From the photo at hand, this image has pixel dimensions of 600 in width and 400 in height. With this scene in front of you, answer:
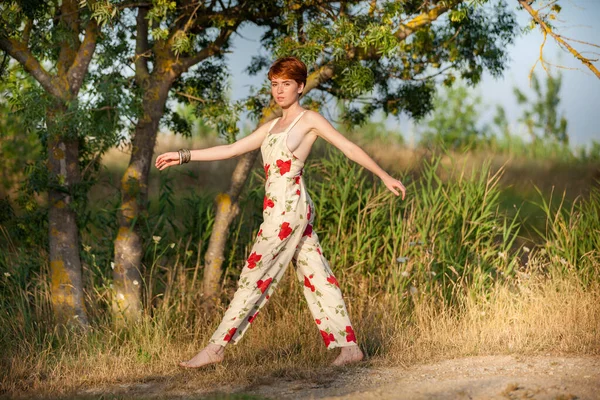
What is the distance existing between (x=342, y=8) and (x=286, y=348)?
321 cm

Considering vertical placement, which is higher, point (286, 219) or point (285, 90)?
point (285, 90)

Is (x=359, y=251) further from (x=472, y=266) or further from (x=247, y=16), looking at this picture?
(x=247, y=16)

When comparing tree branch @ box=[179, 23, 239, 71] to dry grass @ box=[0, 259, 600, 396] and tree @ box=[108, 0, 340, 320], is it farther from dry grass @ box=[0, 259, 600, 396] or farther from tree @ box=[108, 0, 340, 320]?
dry grass @ box=[0, 259, 600, 396]

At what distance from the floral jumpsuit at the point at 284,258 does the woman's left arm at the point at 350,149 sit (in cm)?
14

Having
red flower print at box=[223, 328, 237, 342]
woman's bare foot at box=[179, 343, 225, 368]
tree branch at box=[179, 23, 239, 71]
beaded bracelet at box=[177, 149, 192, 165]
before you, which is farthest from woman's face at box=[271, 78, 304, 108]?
tree branch at box=[179, 23, 239, 71]

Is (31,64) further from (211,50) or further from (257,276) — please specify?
(257,276)

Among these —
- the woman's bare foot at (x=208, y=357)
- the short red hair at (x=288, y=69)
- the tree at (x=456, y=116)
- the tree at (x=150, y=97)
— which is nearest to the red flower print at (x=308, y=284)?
the woman's bare foot at (x=208, y=357)

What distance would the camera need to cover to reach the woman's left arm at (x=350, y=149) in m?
5.25

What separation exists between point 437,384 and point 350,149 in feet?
5.14

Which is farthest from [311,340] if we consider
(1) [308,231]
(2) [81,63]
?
(2) [81,63]

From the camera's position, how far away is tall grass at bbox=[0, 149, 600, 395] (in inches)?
239

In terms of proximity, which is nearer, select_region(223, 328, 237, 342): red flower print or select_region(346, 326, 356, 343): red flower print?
select_region(223, 328, 237, 342): red flower print

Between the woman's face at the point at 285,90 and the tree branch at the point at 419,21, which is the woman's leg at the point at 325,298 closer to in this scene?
the woman's face at the point at 285,90

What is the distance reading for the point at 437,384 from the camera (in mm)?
5145
